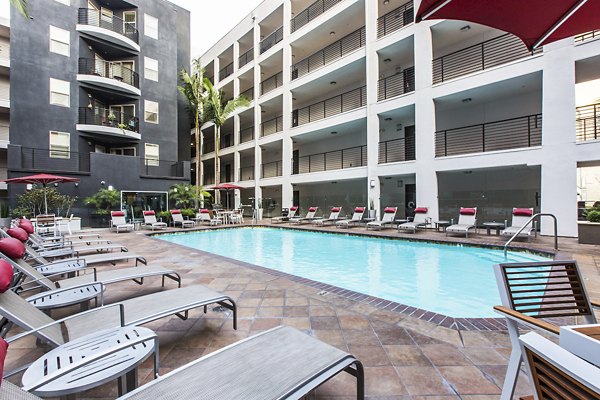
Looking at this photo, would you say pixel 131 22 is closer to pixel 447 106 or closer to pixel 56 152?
pixel 56 152

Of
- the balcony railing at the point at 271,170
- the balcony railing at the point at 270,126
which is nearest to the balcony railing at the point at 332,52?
the balcony railing at the point at 270,126

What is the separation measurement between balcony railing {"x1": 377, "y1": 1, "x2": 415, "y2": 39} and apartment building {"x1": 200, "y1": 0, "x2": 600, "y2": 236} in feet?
0.21

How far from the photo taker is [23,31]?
14.0 metres

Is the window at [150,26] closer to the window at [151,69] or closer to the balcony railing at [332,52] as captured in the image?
the window at [151,69]

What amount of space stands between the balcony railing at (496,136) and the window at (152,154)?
1657cm

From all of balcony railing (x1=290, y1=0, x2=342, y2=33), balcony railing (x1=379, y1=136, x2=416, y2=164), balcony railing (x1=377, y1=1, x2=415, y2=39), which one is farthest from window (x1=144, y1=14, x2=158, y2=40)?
balcony railing (x1=379, y1=136, x2=416, y2=164)

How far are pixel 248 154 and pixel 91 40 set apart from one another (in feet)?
40.6

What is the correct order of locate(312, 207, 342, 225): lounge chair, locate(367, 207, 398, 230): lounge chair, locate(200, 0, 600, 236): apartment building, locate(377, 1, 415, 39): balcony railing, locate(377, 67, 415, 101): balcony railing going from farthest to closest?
locate(312, 207, 342, 225): lounge chair, locate(377, 67, 415, 101): balcony railing, locate(377, 1, 415, 39): balcony railing, locate(367, 207, 398, 230): lounge chair, locate(200, 0, 600, 236): apartment building

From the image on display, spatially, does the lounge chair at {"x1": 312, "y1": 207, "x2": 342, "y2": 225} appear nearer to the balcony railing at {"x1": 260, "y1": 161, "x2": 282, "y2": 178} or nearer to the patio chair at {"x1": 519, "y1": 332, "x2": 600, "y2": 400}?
the balcony railing at {"x1": 260, "y1": 161, "x2": 282, "y2": 178}

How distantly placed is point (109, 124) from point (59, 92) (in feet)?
8.59

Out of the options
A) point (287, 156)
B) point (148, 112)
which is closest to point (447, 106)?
point (287, 156)

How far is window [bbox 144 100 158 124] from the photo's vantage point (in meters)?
17.9

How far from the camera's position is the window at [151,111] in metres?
17.9

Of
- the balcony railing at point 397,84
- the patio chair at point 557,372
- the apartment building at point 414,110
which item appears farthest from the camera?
the balcony railing at point 397,84
